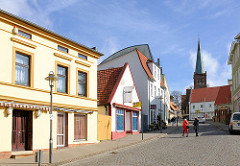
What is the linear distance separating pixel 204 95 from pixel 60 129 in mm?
85916

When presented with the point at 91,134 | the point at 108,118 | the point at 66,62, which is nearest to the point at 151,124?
the point at 108,118

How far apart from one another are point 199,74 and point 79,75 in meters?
101

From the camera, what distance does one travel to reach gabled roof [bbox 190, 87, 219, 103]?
96188mm

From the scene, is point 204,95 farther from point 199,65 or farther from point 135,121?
point 135,121

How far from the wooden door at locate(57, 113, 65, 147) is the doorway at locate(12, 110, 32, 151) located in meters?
2.50

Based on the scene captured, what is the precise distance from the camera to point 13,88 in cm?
1428

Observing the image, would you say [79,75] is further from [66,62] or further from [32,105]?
[32,105]

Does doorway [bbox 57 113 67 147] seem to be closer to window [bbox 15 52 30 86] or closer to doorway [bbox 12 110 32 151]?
doorway [bbox 12 110 32 151]

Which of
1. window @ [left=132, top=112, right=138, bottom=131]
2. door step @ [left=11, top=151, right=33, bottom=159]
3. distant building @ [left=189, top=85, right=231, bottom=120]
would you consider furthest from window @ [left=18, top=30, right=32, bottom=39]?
distant building @ [left=189, top=85, right=231, bottom=120]

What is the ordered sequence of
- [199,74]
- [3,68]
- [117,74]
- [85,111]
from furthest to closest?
1. [199,74]
2. [117,74]
3. [85,111]
4. [3,68]

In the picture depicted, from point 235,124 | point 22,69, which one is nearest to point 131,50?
point 235,124

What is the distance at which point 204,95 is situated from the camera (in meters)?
98.1

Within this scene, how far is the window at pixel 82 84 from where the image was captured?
65.1ft

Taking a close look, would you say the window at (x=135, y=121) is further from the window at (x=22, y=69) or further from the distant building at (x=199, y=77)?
the distant building at (x=199, y=77)
